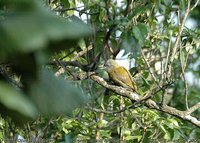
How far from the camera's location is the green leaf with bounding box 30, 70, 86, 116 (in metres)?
0.31

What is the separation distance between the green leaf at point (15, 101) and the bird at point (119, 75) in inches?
179

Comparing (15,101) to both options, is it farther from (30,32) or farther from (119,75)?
(119,75)

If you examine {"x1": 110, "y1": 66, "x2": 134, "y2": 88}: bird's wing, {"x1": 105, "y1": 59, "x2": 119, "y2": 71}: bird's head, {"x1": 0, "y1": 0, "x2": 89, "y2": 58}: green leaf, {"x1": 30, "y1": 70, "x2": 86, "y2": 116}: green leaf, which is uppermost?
{"x1": 0, "y1": 0, "x2": 89, "y2": 58}: green leaf

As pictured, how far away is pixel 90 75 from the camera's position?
3.59 m

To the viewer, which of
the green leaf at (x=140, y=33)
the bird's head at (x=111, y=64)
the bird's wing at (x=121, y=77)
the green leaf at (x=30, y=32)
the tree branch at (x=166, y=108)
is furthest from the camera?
the bird's wing at (x=121, y=77)

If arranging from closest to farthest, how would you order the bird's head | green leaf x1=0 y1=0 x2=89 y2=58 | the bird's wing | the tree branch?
green leaf x1=0 y1=0 x2=89 y2=58
the tree branch
the bird's head
the bird's wing

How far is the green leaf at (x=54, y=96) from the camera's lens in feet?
1.01

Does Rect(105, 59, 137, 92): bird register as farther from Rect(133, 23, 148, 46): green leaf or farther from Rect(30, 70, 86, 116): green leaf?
Rect(30, 70, 86, 116): green leaf

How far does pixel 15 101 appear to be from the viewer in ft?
0.95

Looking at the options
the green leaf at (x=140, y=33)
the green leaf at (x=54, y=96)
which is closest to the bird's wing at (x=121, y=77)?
the green leaf at (x=140, y=33)

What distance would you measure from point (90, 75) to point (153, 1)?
2.33ft

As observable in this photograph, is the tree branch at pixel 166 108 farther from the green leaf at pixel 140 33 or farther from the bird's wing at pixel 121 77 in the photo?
the bird's wing at pixel 121 77

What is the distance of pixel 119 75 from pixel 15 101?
195 inches

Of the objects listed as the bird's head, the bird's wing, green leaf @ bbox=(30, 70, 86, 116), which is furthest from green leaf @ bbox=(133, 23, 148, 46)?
green leaf @ bbox=(30, 70, 86, 116)
